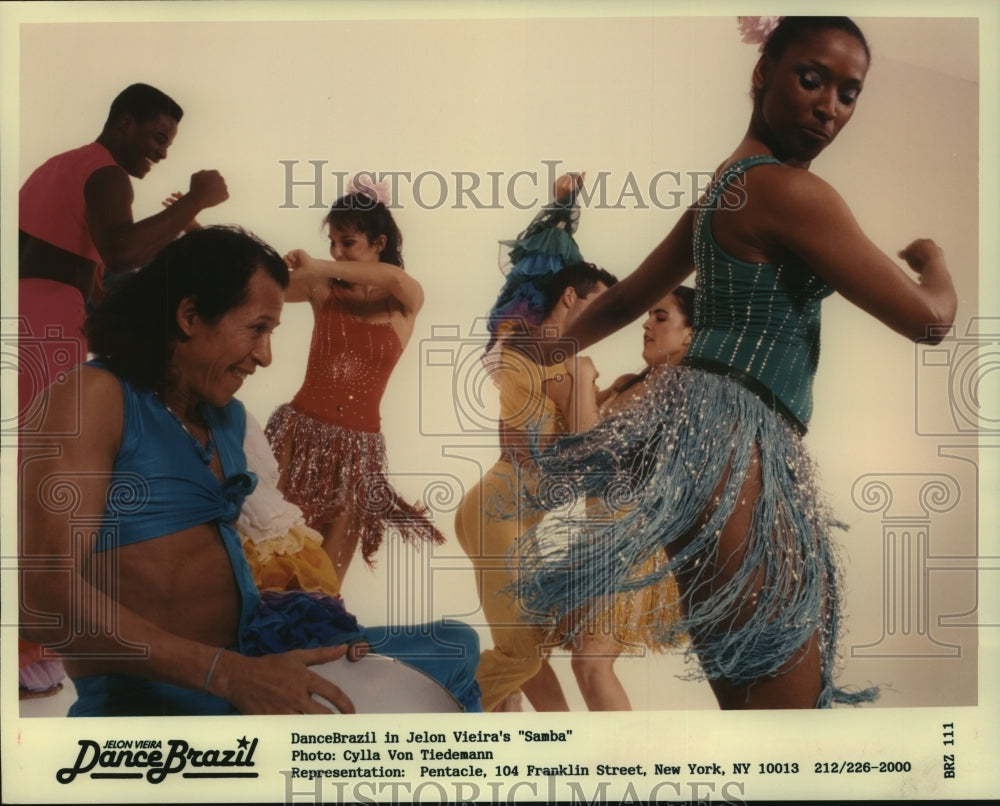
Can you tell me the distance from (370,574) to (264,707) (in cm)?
49

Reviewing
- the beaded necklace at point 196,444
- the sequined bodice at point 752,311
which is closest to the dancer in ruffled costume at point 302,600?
the beaded necklace at point 196,444

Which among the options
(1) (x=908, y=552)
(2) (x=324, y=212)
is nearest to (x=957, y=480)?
(1) (x=908, y=552)

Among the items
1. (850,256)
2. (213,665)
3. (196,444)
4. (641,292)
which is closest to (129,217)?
(196,444)

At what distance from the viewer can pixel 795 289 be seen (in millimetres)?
3117

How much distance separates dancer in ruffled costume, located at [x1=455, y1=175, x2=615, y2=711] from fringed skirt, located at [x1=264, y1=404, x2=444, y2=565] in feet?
0.74

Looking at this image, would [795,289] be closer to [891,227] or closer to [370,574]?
[891,227]

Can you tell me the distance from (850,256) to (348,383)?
1.45m

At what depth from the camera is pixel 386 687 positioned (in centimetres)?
322

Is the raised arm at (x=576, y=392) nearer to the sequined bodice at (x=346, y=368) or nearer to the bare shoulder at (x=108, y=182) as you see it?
the sequined bodice at (x=346, y=368)

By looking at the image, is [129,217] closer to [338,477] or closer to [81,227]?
[81,227]

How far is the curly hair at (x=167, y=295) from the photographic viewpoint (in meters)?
3.14

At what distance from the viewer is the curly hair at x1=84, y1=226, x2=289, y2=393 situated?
314cm

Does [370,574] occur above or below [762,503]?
below

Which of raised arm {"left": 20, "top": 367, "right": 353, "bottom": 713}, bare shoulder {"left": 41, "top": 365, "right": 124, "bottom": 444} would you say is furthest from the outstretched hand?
bare shoulder {"left": 41, "top": 365, "right": 124, "bottom": 444}
